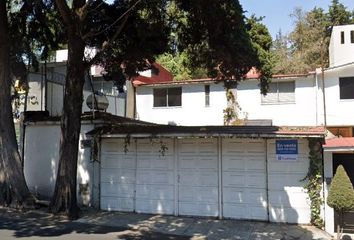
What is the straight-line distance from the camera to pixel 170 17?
16.4 metres

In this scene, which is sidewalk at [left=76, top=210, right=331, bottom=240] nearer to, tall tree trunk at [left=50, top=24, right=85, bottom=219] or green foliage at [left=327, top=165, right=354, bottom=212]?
tall tree trunk at [left=50, top=24, right=85, bottom=219]

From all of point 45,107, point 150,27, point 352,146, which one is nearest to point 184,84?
point 45,107

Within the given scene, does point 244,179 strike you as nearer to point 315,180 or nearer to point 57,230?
point 315,180

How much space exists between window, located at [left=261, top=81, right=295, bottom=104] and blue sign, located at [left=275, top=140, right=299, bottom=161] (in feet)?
49.9

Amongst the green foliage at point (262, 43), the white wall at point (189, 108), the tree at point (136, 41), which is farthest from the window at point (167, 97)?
the tree at point (136, 41)

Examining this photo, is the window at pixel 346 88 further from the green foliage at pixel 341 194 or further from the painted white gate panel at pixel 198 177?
the green foliage at pixel 341 194

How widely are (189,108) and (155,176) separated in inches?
608

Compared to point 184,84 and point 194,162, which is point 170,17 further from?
point 184,84

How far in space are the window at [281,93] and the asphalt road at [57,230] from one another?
17.8m

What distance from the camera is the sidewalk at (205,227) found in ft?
38.8

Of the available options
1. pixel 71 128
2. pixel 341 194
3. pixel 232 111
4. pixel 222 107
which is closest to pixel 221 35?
pixel 71 128

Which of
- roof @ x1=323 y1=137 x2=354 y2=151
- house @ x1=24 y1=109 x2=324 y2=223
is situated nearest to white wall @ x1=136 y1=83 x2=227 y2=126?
house @ x1=24 y1=109 x2=324 y2=223

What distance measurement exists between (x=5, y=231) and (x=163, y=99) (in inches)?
785

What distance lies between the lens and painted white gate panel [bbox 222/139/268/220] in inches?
531
